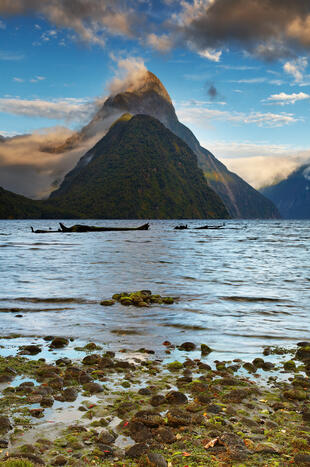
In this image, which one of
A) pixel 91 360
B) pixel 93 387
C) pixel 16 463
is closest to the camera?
pixel 16 463

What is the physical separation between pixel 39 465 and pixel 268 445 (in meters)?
3.34

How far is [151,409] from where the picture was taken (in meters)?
7.32

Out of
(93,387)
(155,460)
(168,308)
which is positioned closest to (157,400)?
(93,387)

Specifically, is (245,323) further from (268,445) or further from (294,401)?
(268,445)

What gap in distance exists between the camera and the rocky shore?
566 cm

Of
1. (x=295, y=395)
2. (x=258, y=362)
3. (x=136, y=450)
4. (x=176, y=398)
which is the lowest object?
(x=258, y=362)

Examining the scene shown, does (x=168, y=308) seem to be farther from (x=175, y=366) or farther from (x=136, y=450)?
(x=136, y=450)

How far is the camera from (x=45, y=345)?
11.7 m

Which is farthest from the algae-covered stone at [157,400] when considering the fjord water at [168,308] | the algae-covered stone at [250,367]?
the fjord water at [168,308]

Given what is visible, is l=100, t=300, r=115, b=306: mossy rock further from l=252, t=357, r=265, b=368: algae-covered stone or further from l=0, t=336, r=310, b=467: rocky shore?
l=252, t=357, r=265, b=368: algae-covered stone

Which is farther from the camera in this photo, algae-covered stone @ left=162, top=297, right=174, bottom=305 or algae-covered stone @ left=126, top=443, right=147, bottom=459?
algae-covered stone @ left=162, top=297, right=174, bottom=305

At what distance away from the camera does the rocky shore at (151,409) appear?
566 cm

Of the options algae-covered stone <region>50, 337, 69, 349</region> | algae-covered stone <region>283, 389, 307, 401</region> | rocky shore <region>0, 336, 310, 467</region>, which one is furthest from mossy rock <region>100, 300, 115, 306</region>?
algae-covered stone <region>283, 389, 307, 401</region>

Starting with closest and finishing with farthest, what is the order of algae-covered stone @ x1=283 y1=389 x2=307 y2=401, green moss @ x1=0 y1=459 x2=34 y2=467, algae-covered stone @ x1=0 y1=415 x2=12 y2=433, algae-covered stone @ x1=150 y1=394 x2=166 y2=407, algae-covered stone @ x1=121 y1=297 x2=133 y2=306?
green moss @ x1=0 y1=459 x2=34 y2=467
algae-covered stone @ x1=0 y1=415 x2=12 y2=433
algae-covered stone @ x1=150 y1=394 x2=166 y2=407
algae-covered stone @ x1=283 y1=389 x2=307 y2=401
algae-covered stone @ x1=121 y1=297 x2=133 y2=306
